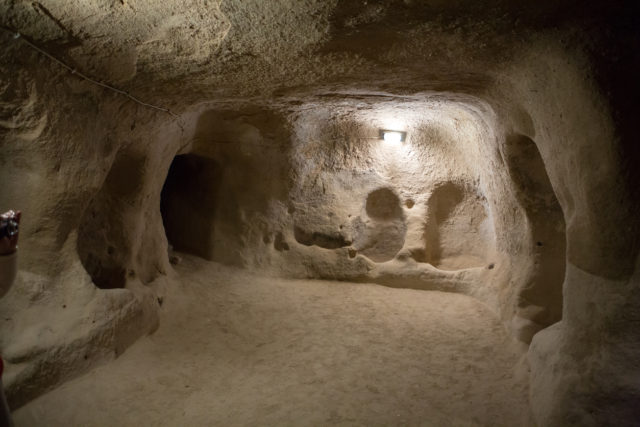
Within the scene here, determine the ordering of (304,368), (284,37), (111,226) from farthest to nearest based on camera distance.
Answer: (111,226) < (304,368) < (284,37)

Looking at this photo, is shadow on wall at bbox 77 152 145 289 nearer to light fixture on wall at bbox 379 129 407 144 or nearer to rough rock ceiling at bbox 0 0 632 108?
rough rock ceiling at bbox 0 0 632 108

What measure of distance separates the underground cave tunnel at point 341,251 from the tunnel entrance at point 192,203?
43cm

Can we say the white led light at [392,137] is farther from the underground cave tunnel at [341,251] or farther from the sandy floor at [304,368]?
the sandy floor at [304,368]

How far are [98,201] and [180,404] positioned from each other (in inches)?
66.7

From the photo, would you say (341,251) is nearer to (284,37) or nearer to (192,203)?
(192,203)

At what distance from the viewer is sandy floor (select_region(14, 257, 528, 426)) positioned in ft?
7.49

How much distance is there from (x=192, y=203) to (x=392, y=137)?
2434mm

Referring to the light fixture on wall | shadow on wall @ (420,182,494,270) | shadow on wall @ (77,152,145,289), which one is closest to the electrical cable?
shadow on wall @ (77,152,145,289)

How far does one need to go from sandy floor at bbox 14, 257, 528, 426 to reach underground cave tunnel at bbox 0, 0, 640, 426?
0.06ft

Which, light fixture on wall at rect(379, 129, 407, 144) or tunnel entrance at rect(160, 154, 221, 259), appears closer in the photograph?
light fixture on wall at rect(379, 129, 407, 144)

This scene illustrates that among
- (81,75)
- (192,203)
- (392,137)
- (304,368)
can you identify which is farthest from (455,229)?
(81,75)

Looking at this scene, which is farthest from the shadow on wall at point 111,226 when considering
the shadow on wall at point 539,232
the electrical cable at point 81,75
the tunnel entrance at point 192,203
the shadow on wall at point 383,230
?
the shadow on wall at point 539,232

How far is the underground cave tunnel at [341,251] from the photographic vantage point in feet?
6.17

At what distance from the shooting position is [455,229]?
466 cm
